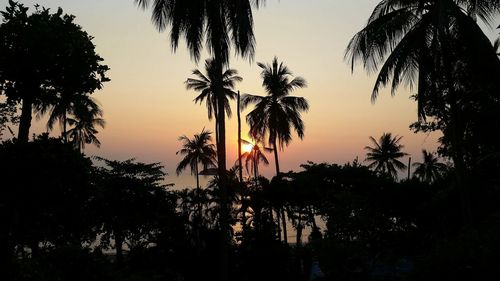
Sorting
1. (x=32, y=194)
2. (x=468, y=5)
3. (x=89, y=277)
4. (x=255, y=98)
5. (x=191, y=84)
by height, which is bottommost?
(x=89, y=277)

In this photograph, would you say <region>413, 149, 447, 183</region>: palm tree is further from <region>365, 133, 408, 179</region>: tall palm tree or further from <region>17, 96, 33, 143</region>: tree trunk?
<region>17, 96, 33, 143</region>: tree trunk

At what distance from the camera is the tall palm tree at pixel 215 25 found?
51.5ft

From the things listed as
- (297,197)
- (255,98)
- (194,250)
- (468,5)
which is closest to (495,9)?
(468,5)

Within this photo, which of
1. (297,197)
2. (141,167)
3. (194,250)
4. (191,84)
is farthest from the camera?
(191,84)

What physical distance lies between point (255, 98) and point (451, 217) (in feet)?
63.3

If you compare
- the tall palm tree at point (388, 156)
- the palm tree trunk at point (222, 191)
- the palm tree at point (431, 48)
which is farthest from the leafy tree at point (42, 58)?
the tall palm tree at point (388, 156)

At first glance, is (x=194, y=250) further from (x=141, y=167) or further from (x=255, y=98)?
(x=255, y=98)

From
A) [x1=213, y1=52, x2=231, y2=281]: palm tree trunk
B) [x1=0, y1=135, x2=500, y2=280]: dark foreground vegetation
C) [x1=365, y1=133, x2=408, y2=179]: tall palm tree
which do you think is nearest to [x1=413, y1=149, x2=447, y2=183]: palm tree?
[x1=365, y1=133, x2=408, y2=179]: tall palm tree

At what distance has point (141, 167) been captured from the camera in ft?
114

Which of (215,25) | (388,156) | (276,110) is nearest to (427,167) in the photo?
(388,156)

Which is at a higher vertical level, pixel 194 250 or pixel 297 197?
pixel 297 197

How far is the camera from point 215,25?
52.9 feet

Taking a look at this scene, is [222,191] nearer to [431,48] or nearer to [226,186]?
[226,186]

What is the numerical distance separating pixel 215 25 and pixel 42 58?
7.61 metres
